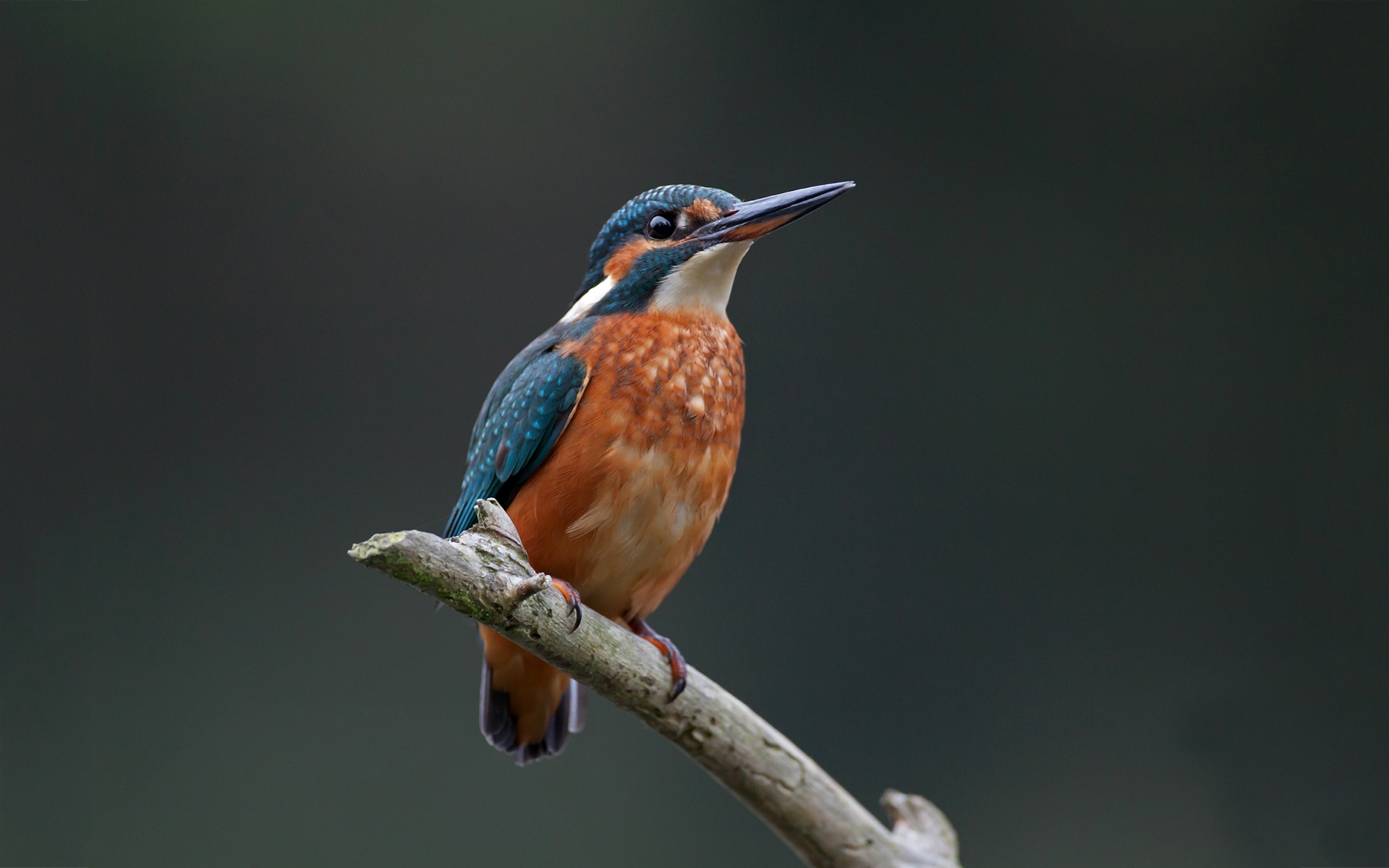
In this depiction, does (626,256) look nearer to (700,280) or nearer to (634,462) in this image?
(700,280)

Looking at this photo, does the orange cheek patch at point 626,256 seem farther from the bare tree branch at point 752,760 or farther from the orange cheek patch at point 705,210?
the bare tree branch at point 752,760

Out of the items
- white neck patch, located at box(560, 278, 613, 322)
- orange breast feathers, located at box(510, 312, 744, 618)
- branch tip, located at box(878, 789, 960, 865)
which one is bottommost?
branch tip, located at box(878, 789, 960, 865)

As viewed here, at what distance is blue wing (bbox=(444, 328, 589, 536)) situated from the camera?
4.11 feet

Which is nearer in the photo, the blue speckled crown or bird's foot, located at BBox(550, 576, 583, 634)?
bird's foot, located at BBox(550, 576, 583, 634)

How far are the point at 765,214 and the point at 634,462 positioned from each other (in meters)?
0.32

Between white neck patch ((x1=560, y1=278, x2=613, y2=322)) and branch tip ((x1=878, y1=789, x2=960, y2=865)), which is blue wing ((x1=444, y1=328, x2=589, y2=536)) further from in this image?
branch tip ((x1=878, y1=789, x2=960, y2=865))

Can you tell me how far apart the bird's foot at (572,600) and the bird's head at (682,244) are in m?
0.35

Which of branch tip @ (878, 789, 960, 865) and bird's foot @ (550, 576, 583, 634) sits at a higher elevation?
bird's foot @ (550, 576, 583, 634)

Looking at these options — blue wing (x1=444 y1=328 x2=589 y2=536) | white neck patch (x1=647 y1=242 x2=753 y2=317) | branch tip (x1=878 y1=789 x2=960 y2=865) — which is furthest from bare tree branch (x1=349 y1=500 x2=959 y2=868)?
Result: white neck patch (x1=647 y1=242 x2=753 y2=317)

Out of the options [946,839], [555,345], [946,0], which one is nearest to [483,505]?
[555,345]

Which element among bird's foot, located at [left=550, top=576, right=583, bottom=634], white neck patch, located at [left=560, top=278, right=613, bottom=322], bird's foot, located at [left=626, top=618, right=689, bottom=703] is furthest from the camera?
white neck patch, located at [left=560, top=278, right=613, bottom=322]

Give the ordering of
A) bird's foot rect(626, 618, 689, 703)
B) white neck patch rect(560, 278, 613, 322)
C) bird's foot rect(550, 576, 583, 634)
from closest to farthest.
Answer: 1. bird's foot rect(550, 576, 583, 634)
2. bird's foot rect(626, 618, 689, 703)
3. white neck patch rect(560, 278, 613, 322)

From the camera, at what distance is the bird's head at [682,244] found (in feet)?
4.14

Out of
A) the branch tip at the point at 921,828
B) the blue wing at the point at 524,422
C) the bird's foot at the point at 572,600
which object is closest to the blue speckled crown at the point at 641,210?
the blue wing at the point at 524,422
